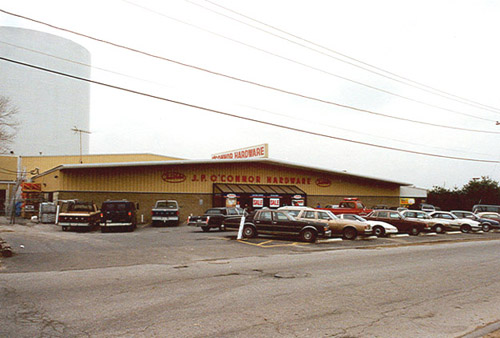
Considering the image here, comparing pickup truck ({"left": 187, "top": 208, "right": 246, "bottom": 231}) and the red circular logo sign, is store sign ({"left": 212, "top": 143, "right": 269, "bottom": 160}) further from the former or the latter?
pickup truck ({"left": 187, "top": 208, "right": 246, "bottom": 231})

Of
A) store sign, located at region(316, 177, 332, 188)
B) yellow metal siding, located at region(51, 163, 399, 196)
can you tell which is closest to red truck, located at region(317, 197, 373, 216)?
yellow metal siding, located at region(51, 163, 399, 196)

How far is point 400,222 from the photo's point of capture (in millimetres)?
25562

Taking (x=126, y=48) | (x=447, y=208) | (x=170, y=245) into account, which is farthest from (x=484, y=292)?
(x=447, y=208)

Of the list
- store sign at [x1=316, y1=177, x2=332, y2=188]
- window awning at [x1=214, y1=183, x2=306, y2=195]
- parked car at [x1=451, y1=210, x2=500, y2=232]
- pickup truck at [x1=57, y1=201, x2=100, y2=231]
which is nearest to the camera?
pickup truck at [x1=57, y1=201, x2=100, y2=231]

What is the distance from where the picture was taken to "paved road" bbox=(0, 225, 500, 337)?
594 centimetres

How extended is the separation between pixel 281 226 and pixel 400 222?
33.0ft

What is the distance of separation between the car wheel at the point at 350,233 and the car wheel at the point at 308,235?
3.21m

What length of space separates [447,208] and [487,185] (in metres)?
5.97

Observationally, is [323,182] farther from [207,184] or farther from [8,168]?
[8,168]

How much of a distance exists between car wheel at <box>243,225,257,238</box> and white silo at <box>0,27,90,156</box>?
66144 mm

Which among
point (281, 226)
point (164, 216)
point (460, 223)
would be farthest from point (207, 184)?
point (460, 223)

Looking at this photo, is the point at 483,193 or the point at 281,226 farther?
the point at 483,193

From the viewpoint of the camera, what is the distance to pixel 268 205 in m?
41.0

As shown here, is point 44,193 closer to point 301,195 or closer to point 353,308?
point 301,195
